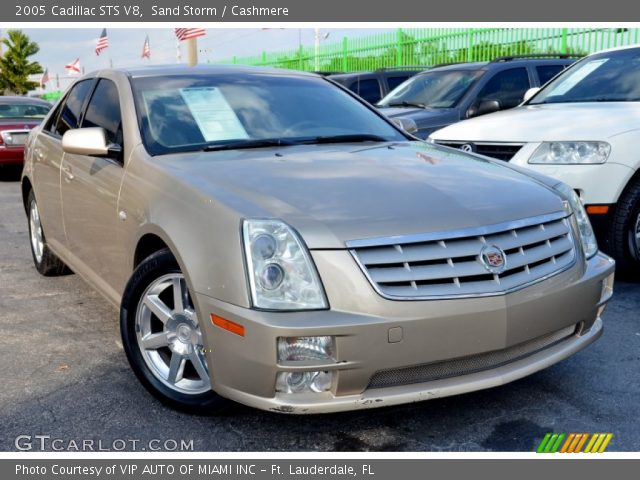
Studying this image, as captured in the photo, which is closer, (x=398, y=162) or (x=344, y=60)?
(x=398, y=162)

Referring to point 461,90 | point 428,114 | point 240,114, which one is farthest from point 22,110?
point 240,114

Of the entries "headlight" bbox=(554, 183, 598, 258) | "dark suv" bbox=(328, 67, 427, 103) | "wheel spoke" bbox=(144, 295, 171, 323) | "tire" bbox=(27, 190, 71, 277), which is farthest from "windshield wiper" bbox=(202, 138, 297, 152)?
"dark suv" bbox=(328, 67, 427, 103)

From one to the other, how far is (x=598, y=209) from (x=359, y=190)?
2.61m

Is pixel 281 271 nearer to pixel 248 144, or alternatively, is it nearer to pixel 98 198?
pixel 248 144

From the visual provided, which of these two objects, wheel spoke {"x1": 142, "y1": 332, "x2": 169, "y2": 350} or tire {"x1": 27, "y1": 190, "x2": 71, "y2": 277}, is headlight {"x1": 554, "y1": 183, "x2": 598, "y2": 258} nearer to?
wheel spoke {"x1": 142, "y1": 332, "x2": 169, "y2": 350}

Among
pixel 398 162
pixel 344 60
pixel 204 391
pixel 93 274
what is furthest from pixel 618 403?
pixel 344 60

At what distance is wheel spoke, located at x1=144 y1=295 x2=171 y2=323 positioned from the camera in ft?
10.5

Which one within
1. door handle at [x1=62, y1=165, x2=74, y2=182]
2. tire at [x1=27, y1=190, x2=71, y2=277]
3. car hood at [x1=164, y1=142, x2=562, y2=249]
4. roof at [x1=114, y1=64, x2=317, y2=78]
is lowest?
tire at [x1=27, y1=190, x2=71, y2=277]

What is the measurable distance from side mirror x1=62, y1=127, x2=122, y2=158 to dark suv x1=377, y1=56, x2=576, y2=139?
5028mm

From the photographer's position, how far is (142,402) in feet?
11.0

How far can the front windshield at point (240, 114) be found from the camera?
377cm

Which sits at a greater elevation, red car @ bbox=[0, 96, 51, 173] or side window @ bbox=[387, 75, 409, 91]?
side window @ bbox=[387, 75, 409, 91]
